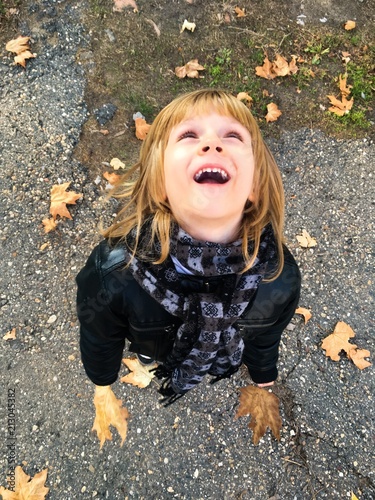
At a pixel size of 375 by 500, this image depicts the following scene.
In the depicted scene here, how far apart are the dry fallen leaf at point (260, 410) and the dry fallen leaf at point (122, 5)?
10.7 feet

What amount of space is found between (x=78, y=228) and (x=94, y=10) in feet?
6.61

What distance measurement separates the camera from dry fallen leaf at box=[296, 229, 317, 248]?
3.22 metres

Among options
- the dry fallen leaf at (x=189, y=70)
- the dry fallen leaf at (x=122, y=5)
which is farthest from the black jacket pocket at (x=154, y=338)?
the dry fallen leaf at (x=122, y=5)

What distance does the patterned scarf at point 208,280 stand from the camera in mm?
1565

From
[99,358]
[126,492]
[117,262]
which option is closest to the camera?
[117,262]

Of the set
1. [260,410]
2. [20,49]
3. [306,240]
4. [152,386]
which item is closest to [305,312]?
[306,240]

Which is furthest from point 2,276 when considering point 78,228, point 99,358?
point 99,358

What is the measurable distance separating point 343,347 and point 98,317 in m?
1.80

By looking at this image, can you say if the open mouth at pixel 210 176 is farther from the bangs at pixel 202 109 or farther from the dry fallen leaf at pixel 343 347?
the dry fallen leaf at pixel 343 347

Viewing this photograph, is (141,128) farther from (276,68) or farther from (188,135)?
(188,135)

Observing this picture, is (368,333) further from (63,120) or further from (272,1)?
(272,1)

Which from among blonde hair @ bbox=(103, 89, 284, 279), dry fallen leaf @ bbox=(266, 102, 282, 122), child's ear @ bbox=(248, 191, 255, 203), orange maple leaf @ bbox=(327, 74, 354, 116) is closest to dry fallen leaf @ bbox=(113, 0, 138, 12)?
dry fallen leaf @ bbox=(266, 102, 282, 122)

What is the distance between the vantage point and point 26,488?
8.02 ft

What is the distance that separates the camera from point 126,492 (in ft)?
8.13
